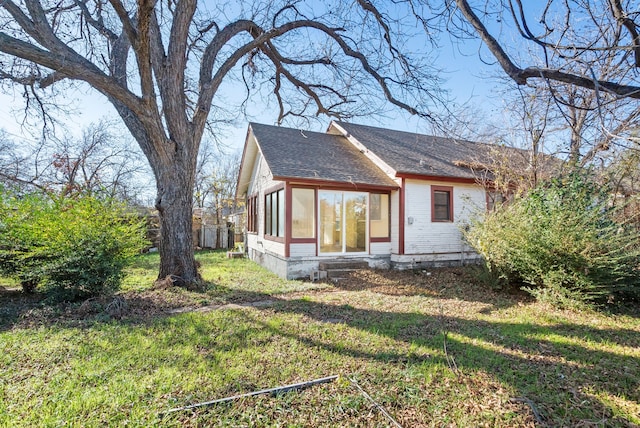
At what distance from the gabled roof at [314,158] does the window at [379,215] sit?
23.5 inches

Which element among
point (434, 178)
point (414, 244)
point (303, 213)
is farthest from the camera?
point (434, 178)

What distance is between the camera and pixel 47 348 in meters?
3.89

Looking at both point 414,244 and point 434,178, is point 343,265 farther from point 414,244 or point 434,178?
point 434,178

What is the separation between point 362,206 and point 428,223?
229 cm

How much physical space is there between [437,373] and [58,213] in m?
6.91

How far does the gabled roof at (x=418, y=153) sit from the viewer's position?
34.0 feet

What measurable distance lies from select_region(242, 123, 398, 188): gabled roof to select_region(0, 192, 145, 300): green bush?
158 inches

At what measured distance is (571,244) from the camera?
5754 mm

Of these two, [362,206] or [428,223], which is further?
[428,223]

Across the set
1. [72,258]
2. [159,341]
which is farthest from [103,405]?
[72,258]

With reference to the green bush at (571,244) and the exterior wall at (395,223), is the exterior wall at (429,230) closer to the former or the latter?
the exterior wall at (395,223)

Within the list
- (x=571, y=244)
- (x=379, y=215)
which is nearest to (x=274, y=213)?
(x=379, y=215)

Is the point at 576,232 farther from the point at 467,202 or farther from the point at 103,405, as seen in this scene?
the point at 103,405

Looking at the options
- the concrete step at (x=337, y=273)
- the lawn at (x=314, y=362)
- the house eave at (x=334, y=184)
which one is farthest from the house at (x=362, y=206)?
the lawn at (x=314, y=362)
